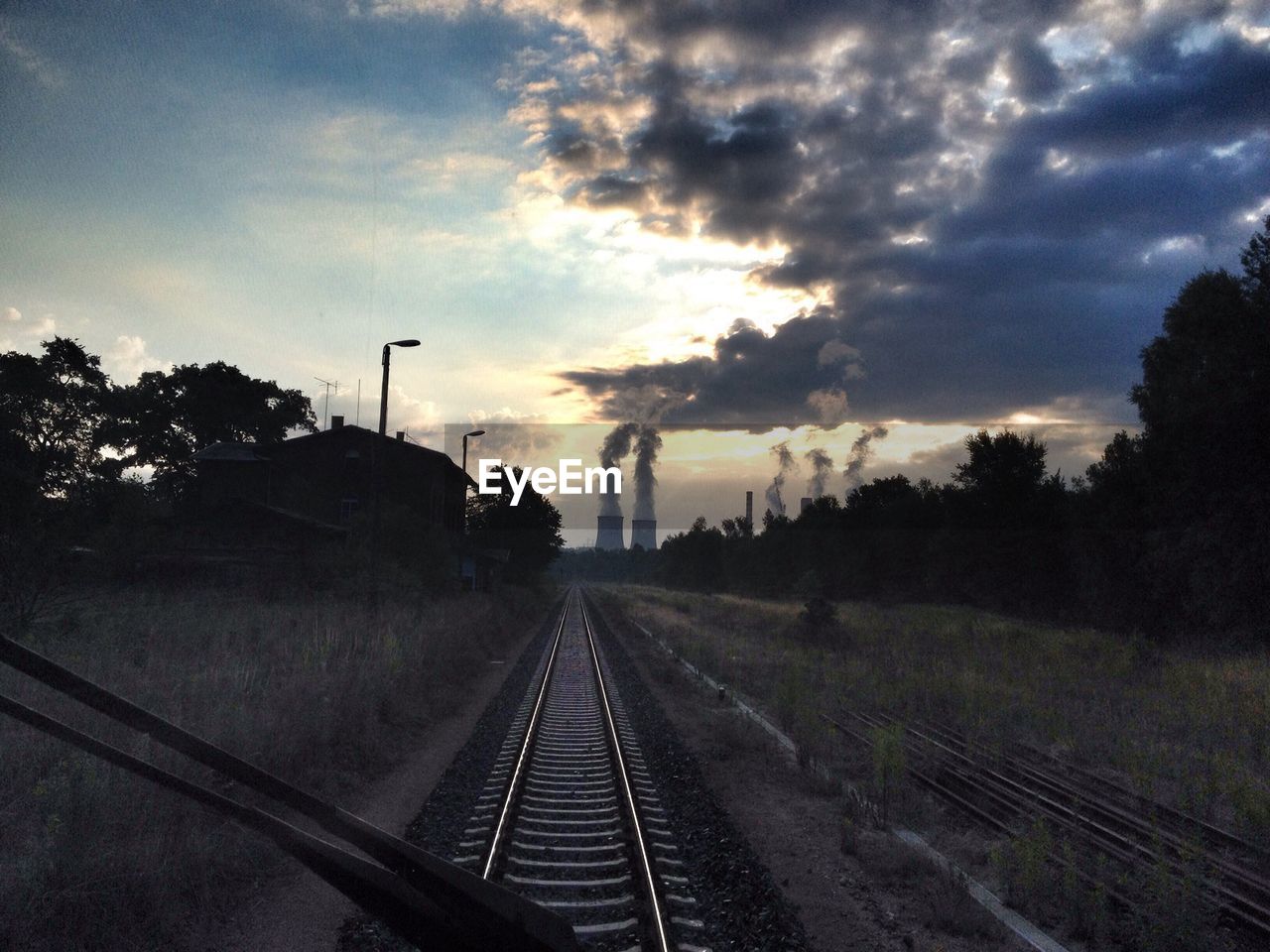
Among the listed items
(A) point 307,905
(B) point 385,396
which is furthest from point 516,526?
(A) point 307,905

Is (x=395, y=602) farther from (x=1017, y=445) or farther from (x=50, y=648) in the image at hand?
(x=1017, y=445)

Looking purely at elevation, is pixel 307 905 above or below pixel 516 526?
below

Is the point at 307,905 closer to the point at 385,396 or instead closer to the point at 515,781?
the point at 515,781

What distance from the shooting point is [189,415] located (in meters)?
62.8

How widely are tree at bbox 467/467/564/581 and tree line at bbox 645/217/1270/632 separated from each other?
2422cm

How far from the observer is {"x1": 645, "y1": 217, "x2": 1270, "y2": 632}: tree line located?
25.3 meters

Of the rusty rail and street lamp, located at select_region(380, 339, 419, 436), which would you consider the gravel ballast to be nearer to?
the rusty rail

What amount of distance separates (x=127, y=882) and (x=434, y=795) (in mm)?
3677

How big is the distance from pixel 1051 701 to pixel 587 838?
39.3 feet

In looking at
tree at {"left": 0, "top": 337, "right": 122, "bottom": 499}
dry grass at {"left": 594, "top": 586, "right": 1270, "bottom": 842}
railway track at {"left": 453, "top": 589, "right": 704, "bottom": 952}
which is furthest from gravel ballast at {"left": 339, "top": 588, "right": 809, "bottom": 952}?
tree at {"left": 0, "top": 337, "right": 122, "bottom": 499}

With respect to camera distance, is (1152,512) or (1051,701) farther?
(1152,512)

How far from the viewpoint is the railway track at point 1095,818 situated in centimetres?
650

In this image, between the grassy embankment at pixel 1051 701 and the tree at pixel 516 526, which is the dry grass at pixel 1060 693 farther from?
the tree at pixel 516 526

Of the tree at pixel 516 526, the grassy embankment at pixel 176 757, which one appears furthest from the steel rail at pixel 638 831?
the tree at pixel 516 526
